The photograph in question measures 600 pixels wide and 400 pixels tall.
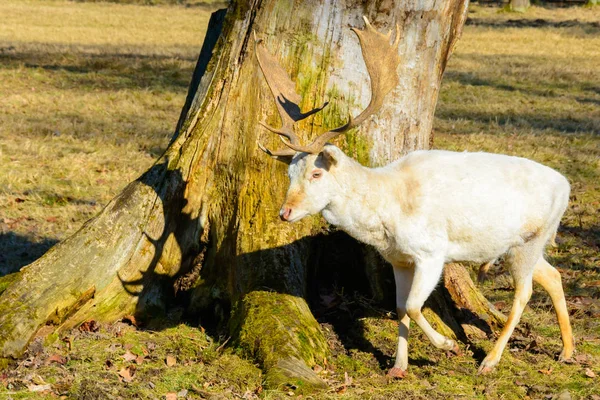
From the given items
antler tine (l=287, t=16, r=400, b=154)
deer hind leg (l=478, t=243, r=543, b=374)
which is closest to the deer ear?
antler tine (l=287, t=16, r=400, b=154)

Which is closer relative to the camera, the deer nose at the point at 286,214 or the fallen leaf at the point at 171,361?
the deer nose at the point at 286,214

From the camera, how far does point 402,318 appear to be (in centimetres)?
620

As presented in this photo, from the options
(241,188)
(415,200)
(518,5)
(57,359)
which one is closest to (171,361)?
(57,359)

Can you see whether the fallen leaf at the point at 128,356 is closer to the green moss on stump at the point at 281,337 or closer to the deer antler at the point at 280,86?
the green moss on stump at the point at 281,337

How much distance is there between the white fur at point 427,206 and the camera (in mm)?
5691

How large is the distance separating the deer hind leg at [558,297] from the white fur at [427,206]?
55 centimetres

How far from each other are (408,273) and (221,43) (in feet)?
7.87

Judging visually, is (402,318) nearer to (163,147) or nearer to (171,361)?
(171,361)

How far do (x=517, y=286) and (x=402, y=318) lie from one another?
98cm

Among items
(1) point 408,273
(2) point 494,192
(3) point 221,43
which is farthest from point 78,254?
(2) point 494,192

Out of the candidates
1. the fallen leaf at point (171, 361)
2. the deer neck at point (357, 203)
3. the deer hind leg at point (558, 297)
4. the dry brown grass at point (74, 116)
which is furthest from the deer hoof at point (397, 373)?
the dry brown grass at point (74, 116)

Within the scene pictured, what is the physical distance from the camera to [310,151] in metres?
5.54

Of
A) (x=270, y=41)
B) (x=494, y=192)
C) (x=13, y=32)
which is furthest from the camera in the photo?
(x=13, y=32)

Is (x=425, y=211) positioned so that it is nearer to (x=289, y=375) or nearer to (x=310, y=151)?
(x=310, y=151)
